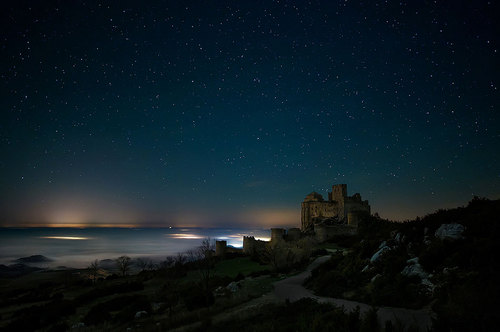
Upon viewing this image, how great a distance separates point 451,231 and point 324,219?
58473mm

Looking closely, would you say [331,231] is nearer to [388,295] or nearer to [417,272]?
[417,272]

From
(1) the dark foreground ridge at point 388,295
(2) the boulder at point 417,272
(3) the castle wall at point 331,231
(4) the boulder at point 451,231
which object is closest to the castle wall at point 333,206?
(3) the castle wall at point 331,231

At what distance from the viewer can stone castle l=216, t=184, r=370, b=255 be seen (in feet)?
178

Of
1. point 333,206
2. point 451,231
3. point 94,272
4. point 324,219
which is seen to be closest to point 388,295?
point 451,231

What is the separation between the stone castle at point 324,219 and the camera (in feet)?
178

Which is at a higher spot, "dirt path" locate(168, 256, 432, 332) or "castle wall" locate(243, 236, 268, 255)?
"dirt path" locate(168, 256, 432, 332)

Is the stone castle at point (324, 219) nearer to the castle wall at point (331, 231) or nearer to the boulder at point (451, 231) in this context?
the castle wall at point (331, 231)

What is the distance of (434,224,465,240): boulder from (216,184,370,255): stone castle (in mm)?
36200

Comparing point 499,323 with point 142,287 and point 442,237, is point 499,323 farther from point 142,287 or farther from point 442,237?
point 142,287

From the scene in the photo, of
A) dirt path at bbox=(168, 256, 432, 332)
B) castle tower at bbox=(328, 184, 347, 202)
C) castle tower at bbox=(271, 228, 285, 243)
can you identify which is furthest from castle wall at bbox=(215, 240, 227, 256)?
castle tower at bbox=(328, 184, 347, 202)

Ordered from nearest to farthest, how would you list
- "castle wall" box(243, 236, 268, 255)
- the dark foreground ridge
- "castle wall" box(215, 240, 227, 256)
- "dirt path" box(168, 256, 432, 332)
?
the dark foreground ridge < "dirt path" box(168, 256, 432, 332) < "castle wall" box(243, 236, 268, 255) < "castle wall" box(215, 240, 227, 256)

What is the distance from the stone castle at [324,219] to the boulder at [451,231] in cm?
3620

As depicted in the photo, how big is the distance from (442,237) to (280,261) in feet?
69.5

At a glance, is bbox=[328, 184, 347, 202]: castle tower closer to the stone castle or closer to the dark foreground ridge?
the stone castle
